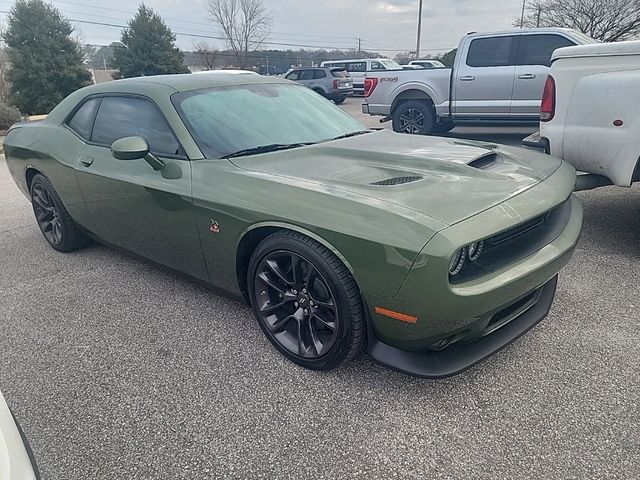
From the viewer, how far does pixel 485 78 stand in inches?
323

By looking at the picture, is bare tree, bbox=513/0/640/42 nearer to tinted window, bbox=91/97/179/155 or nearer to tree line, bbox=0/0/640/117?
tree line, bbox=0/0/640/117

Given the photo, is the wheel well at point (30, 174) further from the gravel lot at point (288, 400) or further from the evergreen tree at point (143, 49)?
the evergreen tree at point (143, 49)

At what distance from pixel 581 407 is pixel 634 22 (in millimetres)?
23528

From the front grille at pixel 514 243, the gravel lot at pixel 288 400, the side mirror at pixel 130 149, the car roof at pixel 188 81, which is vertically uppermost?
the car roof at pixel 188 81

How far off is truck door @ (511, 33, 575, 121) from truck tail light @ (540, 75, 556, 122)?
4.25m

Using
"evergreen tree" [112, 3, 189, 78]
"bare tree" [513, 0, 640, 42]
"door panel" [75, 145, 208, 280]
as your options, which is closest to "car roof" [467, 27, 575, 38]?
"door panel" [75, 145, 208, 280]

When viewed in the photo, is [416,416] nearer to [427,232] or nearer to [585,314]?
[427,232]

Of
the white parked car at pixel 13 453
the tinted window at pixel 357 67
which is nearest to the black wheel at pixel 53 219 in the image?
the white parked car at pixel 13 453

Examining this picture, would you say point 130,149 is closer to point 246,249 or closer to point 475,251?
point 246,249

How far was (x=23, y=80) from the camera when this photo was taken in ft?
57.1

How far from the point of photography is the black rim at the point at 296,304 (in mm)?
2305

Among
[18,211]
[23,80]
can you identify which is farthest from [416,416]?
[23,80]

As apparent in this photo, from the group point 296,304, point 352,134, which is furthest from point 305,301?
point 352,134

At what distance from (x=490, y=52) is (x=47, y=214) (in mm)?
7389
